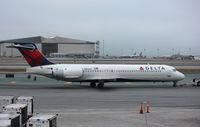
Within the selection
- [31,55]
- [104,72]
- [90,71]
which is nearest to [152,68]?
[104,72]

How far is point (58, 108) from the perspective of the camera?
26.3 meters

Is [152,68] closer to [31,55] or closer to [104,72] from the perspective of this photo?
[104,72]

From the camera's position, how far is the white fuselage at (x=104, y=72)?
4441 centimetres

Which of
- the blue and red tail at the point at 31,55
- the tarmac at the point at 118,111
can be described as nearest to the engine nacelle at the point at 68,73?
the blue and red tail at the point at 31,55

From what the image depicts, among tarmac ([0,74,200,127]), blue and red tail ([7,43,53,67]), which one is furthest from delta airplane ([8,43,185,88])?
tarmac ([0,74,200,127])

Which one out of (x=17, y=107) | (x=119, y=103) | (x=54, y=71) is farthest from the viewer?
(x=54, y=71)

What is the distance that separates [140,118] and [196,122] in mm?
3169

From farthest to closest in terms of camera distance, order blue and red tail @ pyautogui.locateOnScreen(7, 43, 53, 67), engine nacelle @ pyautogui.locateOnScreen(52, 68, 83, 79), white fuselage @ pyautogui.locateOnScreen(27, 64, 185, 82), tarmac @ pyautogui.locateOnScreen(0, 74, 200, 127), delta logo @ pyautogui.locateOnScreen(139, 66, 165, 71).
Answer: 1. delta logo @ pyautogui.locateOnScreen(139, 66, 165, 71)
2. blue and red tail @ pyautogui.locateOnScreen(7, 43, 53, 67)
3. white fuselage @ pyautogui.locateOnScreen(27, 64, 185, 82)
4. engine nacelle @ pyautogui.locateOnScreen(52, 68, 83, 79)
5. tarmac @ pyautogui.locateOnScreen(0, 74, 200, 127)

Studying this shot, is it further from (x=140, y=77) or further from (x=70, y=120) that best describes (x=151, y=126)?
(x=140, y=77)

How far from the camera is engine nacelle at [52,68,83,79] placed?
4394cm

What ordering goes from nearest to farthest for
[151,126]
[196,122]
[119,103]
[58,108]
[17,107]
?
[17,107] → [151,126] → [196,122] → [58,108] → [119,103]

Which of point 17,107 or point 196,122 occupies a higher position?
point 17,107

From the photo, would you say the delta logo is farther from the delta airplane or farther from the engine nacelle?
the engine nacelle

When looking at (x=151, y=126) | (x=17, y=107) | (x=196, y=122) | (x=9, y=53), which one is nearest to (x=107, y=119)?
(x=151, y=126)
